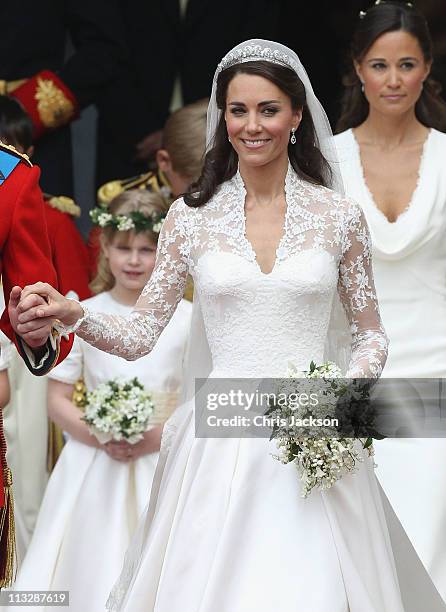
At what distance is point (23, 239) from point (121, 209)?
217cm

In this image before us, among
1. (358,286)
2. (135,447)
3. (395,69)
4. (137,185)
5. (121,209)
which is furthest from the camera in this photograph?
(137,185)

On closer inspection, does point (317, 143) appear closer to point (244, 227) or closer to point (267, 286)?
point (244, 227)

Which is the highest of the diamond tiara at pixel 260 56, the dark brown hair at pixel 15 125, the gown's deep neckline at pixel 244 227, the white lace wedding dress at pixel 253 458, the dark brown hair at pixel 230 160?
the dark brown hair at pixel 15 125

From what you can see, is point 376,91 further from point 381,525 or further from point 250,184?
point 381,525

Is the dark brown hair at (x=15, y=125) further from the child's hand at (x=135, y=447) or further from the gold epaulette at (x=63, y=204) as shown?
the child's hand at (x=135, y=447)

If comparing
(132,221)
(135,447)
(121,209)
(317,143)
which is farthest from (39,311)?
(121,209)

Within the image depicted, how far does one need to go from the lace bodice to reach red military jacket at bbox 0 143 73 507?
14.5 inches

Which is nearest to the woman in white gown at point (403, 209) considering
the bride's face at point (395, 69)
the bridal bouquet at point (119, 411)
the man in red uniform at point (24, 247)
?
the bride's face at point (395, 69)

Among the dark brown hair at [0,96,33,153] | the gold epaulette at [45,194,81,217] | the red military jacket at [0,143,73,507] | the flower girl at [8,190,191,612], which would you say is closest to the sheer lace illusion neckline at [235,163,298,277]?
the red military jacket at [0,143,73,507]

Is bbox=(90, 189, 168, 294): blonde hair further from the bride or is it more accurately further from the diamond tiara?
the diamond tiara

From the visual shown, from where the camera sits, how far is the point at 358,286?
4.97 m

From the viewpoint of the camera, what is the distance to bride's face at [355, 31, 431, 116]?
247 inches

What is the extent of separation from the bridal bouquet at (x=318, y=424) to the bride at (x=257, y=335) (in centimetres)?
16

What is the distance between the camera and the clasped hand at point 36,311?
4285 mm
